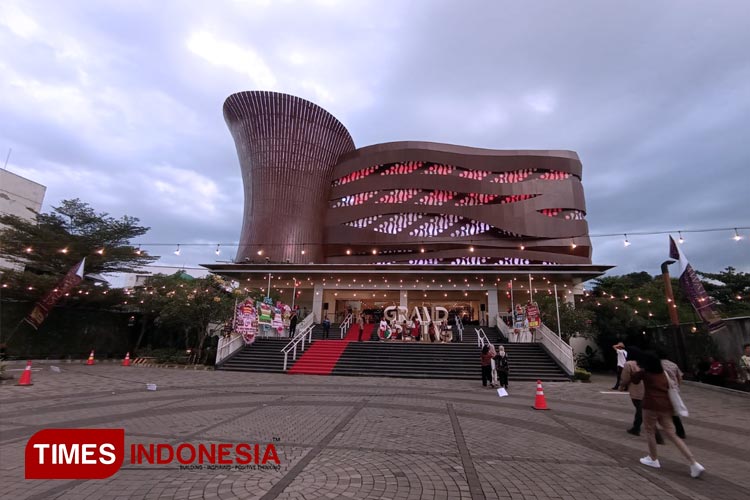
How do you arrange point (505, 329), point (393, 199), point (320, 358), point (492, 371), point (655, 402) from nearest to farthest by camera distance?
point (655, 402) < point (492, 371) < point (320, 358) < point (505, 329) < point (393, 199)

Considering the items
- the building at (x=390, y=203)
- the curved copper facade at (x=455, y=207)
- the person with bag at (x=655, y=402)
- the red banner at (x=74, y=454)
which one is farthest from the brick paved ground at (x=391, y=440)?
the curved copper facade at (x=455, y=207)

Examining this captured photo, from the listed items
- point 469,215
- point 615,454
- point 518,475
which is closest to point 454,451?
point 518,475

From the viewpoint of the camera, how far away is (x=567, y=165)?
145 ft

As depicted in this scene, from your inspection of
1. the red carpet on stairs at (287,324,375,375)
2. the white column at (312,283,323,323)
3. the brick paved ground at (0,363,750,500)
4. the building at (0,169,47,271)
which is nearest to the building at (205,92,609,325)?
the white column at (312,283,323,323)

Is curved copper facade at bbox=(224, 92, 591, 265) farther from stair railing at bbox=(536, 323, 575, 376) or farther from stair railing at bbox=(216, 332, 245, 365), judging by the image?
stair railing at bbox=(536, 323, 575, 376)

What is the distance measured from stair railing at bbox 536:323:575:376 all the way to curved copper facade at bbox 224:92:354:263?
27982mm

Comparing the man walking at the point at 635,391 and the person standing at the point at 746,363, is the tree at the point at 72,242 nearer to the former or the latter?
the man walking at the point at 635,391

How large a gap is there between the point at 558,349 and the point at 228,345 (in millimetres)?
17337

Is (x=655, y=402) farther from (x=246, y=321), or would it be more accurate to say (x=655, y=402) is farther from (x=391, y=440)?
(x=246, y=321)

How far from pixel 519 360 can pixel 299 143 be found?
35083 millimetres

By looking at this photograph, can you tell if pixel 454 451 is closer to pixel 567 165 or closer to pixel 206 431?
pixel 206 431

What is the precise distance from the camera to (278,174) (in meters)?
42.1

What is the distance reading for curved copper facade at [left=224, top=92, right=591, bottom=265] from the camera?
133 ft

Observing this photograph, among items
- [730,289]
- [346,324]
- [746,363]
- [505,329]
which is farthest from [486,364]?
[730,289]
